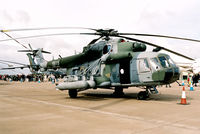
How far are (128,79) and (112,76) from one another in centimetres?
108

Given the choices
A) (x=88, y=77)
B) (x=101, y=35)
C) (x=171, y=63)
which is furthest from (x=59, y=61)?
(x=171, y=63)

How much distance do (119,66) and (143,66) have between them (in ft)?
5.05

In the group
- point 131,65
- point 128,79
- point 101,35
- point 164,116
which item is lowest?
point 164,116

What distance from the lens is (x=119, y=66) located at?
12.0 metres

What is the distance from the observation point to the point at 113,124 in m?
5.77

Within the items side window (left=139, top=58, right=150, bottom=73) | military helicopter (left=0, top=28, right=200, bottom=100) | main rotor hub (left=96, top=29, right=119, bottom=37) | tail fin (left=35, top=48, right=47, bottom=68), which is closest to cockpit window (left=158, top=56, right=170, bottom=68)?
military helicopter (left=0, top=28, right=200, bottom=100)

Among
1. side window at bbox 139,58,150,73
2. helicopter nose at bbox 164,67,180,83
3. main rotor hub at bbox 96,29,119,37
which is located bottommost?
helicopter nose at bbox 164,67,180,83

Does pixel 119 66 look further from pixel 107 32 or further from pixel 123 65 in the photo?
pixel 107 32

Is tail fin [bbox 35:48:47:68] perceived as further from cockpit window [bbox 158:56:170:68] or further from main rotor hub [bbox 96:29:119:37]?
cockpit window [bbox 158:56:170:68]

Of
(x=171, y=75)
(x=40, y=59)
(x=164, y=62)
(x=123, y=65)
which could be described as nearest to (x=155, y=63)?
(x=164, y=62)

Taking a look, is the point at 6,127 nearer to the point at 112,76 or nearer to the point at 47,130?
the point at 47,130

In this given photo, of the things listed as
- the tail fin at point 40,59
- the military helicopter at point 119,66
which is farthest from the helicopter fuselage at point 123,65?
the tail fin at point 40,59

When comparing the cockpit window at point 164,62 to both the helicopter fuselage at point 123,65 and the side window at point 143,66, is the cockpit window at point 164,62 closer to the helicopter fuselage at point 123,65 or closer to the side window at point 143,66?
the helicopter fuselage at point 123,65

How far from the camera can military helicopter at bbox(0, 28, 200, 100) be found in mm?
10617
